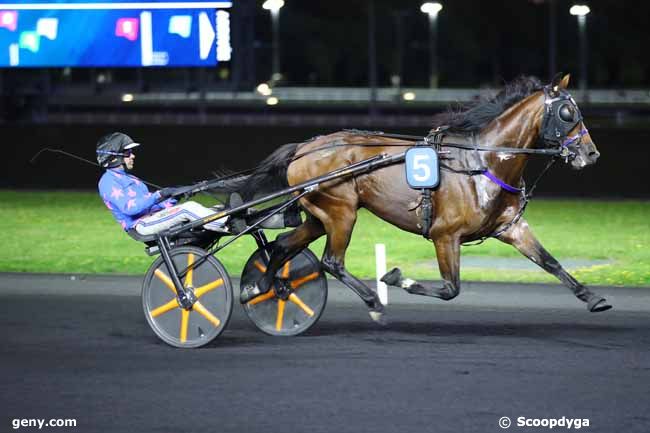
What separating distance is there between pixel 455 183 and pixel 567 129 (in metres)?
0.85

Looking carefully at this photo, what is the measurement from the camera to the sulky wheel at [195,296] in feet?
26.6

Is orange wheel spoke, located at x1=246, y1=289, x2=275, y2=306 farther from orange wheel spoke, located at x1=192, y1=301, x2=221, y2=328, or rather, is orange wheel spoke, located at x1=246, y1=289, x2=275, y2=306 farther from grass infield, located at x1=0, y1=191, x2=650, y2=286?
grass infield, located at x1=0, y1=191, x2=650, y2=286

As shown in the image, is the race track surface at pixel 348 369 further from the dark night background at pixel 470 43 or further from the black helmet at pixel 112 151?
the dark night background at pixel 470 43

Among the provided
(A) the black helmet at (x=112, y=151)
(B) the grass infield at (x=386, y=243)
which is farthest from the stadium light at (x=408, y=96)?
(A) the black helmet at (x=112, y=151)

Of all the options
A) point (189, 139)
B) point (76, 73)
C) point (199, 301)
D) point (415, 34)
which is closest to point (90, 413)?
point (199, 301)

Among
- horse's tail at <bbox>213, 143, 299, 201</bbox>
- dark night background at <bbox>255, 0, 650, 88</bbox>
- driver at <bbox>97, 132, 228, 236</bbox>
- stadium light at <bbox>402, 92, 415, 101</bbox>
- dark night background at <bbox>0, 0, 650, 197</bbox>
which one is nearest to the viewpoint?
driver at <bbox>97, 132, 228, 236</bbox>

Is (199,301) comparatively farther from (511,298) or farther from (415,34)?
(415,34)

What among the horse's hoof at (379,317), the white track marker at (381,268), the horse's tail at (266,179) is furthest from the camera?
the white track marker at (381,268)

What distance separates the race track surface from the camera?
636 cm

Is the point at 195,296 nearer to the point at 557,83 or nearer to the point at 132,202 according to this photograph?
the point at 132,202

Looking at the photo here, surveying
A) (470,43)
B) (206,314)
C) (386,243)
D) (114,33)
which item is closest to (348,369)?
(206,314)

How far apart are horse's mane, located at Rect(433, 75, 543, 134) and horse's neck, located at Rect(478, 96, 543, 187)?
2.5 inches

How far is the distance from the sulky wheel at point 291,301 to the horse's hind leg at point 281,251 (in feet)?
0.20

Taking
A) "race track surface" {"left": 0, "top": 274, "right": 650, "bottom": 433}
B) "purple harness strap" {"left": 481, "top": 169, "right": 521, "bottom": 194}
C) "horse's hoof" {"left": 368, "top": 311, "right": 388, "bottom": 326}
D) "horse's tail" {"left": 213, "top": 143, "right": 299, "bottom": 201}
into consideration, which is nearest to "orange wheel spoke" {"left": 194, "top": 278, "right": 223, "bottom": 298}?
"race track surface" {"left": 0, "top": 274, "right": 650, "bottom": 433}
